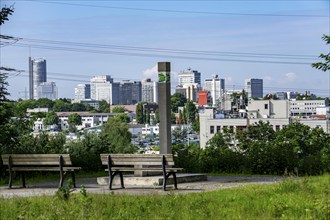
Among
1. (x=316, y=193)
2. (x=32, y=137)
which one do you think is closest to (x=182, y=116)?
(x=32, y=137)

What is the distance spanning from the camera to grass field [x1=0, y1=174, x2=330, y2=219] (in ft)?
33.9

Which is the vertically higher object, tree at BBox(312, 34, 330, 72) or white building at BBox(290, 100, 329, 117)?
white building at BBox(290, 100, 329, 117)

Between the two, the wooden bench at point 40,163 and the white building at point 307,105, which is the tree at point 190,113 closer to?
the white building at point 307,105

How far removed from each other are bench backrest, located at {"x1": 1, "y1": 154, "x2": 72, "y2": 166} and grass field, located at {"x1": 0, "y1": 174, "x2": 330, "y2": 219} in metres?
4.22

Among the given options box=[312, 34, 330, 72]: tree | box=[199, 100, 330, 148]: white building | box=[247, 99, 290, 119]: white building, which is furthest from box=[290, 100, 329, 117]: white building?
box=[312, 34, 330, 72]: tree

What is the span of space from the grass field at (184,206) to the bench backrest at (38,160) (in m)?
4.22

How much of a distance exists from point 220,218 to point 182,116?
13102 centimetres

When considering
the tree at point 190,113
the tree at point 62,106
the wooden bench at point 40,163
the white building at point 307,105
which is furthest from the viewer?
the white building at point 307,105

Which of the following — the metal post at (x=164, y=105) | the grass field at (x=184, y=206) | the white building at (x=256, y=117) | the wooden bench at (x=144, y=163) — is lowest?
the grass field at (x=184, y=206)

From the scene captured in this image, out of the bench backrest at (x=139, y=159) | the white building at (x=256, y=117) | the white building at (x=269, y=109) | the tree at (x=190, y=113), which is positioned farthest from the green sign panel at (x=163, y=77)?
the tree at (x=190, y=113)

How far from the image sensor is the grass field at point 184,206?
10334mm

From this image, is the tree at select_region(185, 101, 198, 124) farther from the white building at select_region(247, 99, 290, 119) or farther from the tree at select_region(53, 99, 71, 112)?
the tree at select_region(53, 99, 71, 112)

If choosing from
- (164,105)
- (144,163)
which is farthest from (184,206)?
(164,105)

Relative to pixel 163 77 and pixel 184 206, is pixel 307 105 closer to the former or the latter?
pixel 163 77
